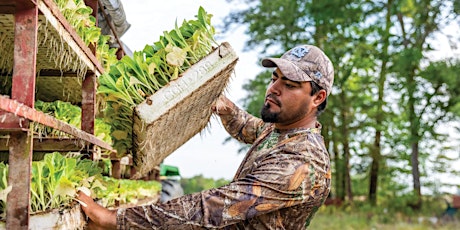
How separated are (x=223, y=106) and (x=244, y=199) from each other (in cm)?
148

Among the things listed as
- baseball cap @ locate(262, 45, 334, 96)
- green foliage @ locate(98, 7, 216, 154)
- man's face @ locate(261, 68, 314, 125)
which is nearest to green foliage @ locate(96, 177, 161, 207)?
green foliage @ locate(98, 7, 216, 154)

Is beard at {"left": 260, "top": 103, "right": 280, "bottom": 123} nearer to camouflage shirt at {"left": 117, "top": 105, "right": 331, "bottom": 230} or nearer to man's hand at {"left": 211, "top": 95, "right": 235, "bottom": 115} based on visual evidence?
camouflage shirt at {"left": 117, "top": 105, "right": 331, "bottom": 230}

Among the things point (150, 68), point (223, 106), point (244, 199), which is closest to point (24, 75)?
point (150, 68)

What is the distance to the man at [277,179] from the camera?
8.66 feet

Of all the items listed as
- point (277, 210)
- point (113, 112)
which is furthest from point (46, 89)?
point (277, 210)

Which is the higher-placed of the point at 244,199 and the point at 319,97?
the point at 319,97

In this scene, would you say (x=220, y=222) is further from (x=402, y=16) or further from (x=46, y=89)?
(x=402, y=16)

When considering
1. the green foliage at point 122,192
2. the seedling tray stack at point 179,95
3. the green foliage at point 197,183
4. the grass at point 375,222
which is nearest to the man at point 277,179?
the seedling tray stack at point 179,95

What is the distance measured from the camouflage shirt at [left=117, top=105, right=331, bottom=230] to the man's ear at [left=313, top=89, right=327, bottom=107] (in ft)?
0.47

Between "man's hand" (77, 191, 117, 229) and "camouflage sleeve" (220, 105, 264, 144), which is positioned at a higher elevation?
"camouflage sleeve" (220, 105, 264, 144)

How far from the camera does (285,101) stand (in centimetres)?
303

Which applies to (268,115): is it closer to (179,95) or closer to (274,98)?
(274,98)

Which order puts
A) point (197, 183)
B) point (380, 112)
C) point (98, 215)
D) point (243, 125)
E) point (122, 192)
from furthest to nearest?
1. point (197, 183)
2. point (380, 112)
3. point (122, 192)
4. point (243, 125)
5. point (98, 215)

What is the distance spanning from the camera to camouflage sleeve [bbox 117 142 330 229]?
263cm
